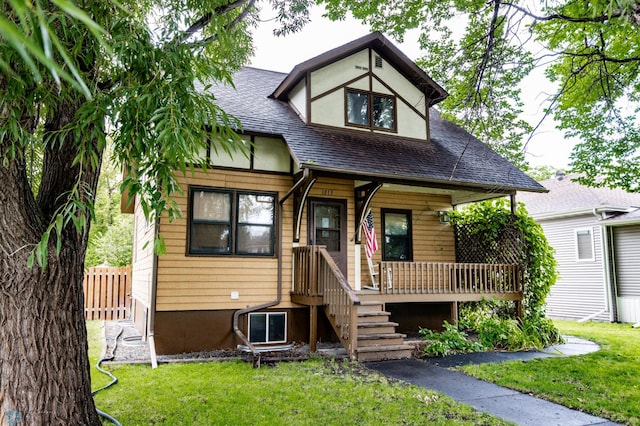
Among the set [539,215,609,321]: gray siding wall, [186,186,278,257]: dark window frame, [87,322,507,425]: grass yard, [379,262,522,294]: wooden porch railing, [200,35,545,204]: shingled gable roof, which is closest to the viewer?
[87,322,507,425]: grass yard

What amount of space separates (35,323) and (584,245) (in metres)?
16.1

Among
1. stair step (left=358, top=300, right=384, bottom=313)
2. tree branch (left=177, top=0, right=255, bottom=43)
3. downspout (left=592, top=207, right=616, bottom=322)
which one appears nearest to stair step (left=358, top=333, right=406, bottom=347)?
stair step (left=358, top=300, right=384, bottom=313)

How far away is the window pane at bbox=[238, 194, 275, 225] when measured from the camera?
27.5ft

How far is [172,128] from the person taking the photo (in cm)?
291

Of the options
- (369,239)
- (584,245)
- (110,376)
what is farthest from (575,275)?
(110,376)

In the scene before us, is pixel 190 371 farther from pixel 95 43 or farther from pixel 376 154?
pixel 376 154

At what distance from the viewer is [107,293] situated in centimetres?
1348

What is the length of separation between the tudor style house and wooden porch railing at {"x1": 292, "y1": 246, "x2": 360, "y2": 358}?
0.09ft

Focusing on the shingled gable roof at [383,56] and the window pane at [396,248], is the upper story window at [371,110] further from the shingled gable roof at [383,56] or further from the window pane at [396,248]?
the window pane at [396,248]

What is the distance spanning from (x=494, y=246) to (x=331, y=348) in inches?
180

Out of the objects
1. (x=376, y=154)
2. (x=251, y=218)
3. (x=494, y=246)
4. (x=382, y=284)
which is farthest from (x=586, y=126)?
(x=251, y=218)

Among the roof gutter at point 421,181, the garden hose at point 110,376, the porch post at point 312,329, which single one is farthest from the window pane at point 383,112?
the garden hose at point 110,376

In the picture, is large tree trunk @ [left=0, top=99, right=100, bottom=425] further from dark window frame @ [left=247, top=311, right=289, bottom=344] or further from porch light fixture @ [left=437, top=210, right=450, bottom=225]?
porch light fixture @ [left=437, top=210, right=450, bottom=225]

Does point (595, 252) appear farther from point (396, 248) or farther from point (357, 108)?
point (357, 108)
